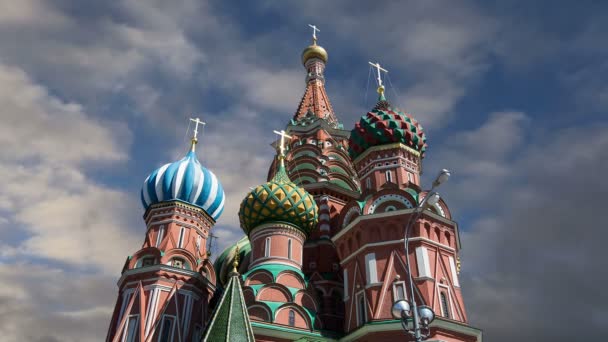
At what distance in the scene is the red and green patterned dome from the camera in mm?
22141

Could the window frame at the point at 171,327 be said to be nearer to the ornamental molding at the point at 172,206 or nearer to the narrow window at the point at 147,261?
the narrow window at the point at 147,261

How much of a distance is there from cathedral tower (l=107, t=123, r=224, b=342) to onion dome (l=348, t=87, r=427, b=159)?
734cm

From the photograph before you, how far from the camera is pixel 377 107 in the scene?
78.2 ft

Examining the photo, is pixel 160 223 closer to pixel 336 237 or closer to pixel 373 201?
pixel 336 237

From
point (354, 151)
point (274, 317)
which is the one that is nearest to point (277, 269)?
point (274, 317)

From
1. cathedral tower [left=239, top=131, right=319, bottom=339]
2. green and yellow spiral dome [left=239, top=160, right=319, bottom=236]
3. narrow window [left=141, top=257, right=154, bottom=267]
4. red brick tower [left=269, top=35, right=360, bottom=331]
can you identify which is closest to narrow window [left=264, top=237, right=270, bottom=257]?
cathedral tower [left=239, top=131, right=319, bottom=339]

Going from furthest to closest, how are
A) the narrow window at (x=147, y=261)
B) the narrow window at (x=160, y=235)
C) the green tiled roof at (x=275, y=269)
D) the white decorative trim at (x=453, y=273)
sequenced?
the narrow window at (x=160, y=235), the narrow window at (x=147, y=261), the green tiled roof at (x=275, y=269), the white decorative trim at (x=453, y=273)

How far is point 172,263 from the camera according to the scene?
21609 millimetres

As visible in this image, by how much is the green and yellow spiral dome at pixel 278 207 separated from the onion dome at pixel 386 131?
3.38 meters

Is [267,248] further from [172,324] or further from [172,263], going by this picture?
[172,324]

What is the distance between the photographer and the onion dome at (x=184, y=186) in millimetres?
23500

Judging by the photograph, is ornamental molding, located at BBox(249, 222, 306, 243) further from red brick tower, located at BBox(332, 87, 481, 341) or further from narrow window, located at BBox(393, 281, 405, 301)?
narrow window, located at BBox(393, 281, 405, 301)

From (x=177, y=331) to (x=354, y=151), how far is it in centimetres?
1075

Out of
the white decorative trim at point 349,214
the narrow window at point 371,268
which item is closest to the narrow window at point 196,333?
the white decorative trim at point 349,214
